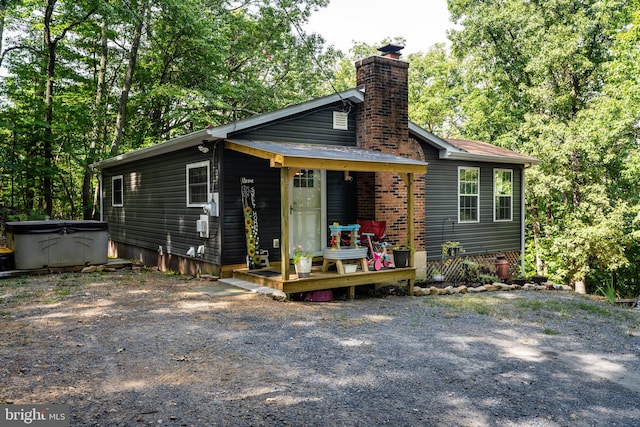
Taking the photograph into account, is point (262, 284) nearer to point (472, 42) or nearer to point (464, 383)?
point (464, 383)

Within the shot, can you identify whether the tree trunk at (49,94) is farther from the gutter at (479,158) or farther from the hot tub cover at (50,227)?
the gutter at (479,158)

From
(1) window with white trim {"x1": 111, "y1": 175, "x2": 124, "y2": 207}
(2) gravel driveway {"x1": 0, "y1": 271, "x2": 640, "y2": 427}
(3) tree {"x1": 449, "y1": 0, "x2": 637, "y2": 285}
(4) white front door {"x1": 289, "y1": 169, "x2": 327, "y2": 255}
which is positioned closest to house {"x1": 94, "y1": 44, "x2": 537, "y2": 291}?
(4) white front door {"x1": 289, "y1": 169, "x2": 327, "y2": 255}

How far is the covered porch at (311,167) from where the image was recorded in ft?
24.4

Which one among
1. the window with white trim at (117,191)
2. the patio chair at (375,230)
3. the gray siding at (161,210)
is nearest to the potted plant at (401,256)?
the patio chair at (375,230)

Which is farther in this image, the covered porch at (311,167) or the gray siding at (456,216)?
the gray siding at (456,216)

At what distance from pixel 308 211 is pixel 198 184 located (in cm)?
236

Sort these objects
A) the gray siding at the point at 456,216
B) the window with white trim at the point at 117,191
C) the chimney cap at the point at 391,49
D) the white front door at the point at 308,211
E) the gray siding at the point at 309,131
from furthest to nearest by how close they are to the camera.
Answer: the window with white trim at the point at 117,191
the gray siding at the point at 456,216
the chimney cap at the point at 391,49
the white front door at the point at 308,211
the gray siding at the point at 309,131

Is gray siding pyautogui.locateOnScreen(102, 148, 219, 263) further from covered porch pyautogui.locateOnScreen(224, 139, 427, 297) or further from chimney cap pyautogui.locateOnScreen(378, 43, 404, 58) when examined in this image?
chimney cap pyautogui.locateOnScreen(378, 43, 404, 58)

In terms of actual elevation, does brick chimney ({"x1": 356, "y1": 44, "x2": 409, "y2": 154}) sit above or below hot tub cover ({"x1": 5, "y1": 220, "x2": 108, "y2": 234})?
above

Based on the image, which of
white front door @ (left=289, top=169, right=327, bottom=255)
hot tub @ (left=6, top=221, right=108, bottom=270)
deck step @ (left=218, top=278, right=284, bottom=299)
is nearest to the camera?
deck step @ (left=218, top=278, right=284, bottom=299)

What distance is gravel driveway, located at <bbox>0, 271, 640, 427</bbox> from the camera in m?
3.59

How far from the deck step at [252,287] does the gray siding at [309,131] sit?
8.96ft

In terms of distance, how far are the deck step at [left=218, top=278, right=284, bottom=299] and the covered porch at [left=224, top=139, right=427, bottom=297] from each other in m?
0.10

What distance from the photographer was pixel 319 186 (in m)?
10.0
